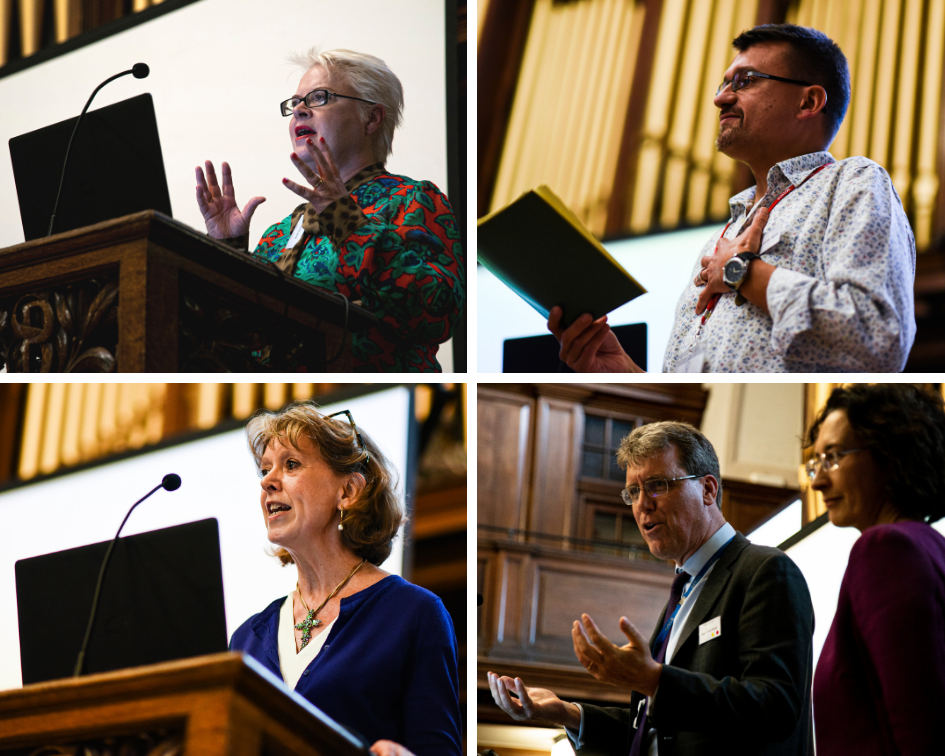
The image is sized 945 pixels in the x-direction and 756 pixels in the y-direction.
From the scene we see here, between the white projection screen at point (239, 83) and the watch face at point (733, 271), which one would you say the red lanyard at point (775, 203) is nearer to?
the watch face at point (733, 271)

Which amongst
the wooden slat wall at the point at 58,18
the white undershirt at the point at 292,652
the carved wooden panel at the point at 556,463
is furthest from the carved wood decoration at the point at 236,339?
the carved wooden panel at the point at 556,463

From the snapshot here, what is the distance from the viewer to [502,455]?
8.23m

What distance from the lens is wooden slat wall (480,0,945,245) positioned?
404 centimetres

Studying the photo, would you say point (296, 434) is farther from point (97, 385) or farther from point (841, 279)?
point (97, 385)

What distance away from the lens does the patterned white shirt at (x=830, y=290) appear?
1862 millimetres

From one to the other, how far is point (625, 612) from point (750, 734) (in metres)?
6.43

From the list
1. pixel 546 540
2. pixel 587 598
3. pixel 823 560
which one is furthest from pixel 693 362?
pixel 546 540

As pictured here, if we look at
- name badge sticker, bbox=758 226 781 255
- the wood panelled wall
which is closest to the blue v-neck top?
name badge sticker, bbox=758 226 781 255

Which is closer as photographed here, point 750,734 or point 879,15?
point 750,734

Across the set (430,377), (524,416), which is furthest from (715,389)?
(430,377)

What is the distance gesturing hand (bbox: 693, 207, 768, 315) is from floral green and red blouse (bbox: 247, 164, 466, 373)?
0.61m

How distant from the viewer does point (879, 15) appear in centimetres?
404

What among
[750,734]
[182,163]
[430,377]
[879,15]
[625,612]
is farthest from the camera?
[625,612]

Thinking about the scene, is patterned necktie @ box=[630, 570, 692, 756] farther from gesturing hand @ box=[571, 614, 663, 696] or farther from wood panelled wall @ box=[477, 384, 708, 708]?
wood panelled wall @ box=[477, 384, 708, 708]
